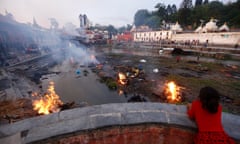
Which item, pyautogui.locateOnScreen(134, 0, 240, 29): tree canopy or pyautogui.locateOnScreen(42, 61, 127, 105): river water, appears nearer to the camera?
pyautogui.locateOnScreen(42, 61, 127, 105): river water

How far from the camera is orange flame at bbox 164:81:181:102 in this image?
10445mm

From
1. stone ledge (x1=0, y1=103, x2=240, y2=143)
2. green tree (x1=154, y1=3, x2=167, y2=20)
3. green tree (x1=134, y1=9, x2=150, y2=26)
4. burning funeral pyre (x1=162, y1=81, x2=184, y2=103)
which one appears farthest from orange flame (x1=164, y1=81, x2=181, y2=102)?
green tree (x1=134, y1=9, x2=150, y2=26)

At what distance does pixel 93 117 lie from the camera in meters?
2.23

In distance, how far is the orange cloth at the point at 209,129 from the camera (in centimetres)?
194

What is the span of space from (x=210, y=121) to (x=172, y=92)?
9998 millimetres

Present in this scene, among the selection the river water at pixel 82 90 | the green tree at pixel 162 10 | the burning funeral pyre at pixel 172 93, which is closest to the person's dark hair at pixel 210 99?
the burning funeral pyre at pixel 172 93

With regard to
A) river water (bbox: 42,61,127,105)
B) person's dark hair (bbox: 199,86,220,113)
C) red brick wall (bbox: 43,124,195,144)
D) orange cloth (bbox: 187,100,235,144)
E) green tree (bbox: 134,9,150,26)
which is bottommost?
river water (bbox: 42,61,127,105)

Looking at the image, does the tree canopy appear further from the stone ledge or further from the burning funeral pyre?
the stone ledge

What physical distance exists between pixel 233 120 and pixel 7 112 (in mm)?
8086

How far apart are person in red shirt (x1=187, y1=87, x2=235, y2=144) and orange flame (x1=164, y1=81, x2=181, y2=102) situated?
8517 millimetres

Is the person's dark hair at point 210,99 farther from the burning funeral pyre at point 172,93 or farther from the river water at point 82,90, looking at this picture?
the river water at point 82,90

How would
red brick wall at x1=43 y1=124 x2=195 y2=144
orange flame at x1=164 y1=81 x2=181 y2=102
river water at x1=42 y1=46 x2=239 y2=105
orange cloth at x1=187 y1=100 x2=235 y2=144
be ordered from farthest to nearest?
river water at x1=42 y1=46 x2=239 y2=105 → orange flame at x1=164 y1=81 x2=181 y2=102 → red brick wall at x1=43 y1=124 x2=195 y2=144 → orange cloth at x1=187 y1=100 x2=235 y2=144

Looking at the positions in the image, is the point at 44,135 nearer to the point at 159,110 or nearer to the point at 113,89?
the point at 159,110

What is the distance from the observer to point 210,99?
6.58 feet
